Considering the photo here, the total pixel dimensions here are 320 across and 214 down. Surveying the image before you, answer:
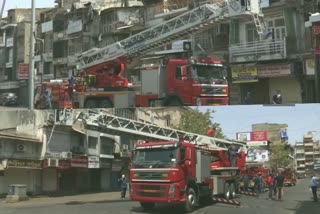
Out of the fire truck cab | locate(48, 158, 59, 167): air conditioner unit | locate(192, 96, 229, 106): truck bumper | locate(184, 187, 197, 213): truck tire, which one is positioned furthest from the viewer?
locate(48, 158, 59, 167): air conditioner unit

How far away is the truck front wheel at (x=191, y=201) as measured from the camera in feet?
53.0

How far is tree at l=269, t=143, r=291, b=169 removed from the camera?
29.8 m

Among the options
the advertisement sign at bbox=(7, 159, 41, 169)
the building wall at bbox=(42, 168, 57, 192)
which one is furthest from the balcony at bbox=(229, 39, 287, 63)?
the advertisement sign at bbox=(7, 159, 41, 169)

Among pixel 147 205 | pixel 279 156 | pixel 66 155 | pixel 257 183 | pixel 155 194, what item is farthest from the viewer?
pixel 279 156

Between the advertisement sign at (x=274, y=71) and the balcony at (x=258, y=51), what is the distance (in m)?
0.63

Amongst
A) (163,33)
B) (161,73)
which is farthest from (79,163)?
(161,73)

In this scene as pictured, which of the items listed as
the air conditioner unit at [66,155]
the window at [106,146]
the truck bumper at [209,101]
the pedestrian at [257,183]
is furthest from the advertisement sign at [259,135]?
the window at [106,146]

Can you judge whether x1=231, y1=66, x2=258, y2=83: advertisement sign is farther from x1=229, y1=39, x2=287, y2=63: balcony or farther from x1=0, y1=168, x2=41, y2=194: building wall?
x1=0, y1=168, x2=41, y2=194: building wall

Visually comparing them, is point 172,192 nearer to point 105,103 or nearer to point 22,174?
point 105,103

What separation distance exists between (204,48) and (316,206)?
68.3ft

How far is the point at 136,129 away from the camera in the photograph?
69.4 ft

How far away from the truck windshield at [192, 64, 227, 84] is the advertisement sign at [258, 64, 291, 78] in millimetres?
13269

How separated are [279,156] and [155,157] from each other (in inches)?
802

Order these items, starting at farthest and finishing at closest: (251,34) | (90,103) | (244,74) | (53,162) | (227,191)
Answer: (251,34) → (244,74) → (53,162) → (90,103) → (227,191)
